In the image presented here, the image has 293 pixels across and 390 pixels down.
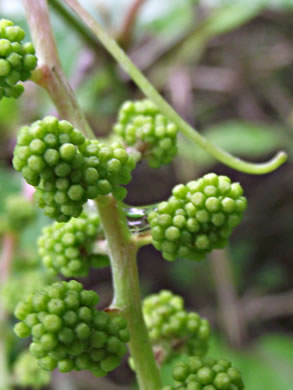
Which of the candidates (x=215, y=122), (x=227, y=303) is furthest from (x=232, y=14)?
(x=227, y=303)

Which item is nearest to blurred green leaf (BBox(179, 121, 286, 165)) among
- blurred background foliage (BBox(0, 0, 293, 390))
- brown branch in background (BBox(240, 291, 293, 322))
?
blurred background foliage (BBox(0, 0, 293, 390))

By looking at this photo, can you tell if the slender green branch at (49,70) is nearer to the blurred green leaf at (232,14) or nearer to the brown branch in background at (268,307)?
the blurred green leaf at (232,14)

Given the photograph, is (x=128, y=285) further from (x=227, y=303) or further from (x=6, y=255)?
(x=227, y=303)

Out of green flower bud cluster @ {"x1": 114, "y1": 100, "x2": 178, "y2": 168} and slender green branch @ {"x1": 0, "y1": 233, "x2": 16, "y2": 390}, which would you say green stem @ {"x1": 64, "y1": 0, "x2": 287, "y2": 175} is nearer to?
green flower bud cluster @ {"x1": 114, "y1": 100, "x2": 178, "y2": 168}

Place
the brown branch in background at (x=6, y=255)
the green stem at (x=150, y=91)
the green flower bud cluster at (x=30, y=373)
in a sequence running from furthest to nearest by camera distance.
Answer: the brown branch in background at (x=6, y=255) < the green flower bud cluster at (x=30, y=373) < the green stem at (x=150, y=91)

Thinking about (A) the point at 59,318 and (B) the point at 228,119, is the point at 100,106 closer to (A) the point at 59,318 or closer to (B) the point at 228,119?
(B) the point at 228,119

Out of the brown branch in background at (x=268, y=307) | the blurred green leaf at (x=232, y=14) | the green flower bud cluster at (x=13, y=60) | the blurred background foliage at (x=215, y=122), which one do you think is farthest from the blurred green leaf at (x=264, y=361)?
the green flower bud cluster at (x=13, y=60)
